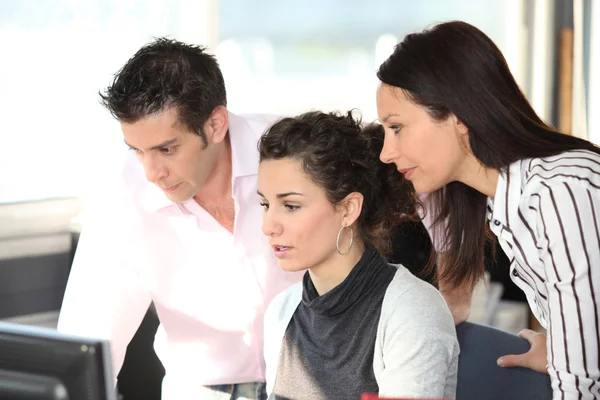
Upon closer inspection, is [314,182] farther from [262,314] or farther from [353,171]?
[262,314]

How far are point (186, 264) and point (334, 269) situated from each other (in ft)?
1.29

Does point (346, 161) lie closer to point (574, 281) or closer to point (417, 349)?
point (417, 349)

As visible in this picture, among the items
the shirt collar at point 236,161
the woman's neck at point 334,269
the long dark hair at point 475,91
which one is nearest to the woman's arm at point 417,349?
the woman's neck at point 334,269

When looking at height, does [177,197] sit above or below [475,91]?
below

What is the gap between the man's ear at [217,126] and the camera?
1.99m

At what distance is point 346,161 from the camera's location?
1772 millimetres

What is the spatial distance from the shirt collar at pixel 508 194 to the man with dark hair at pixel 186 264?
1.90 ft

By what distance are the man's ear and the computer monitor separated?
1049 millimetres

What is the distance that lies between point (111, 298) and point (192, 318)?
0.18 meters

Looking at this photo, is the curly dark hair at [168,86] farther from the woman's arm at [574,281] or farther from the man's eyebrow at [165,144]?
the woman's arm at [574,281]

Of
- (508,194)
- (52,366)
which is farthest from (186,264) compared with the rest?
(52,366)

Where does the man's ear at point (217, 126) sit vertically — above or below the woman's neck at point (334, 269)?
above

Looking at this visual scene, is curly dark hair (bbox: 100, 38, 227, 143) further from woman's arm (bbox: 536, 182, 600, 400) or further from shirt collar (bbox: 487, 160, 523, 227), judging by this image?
woman's arm (bbox: 536, 182, 600, 400)

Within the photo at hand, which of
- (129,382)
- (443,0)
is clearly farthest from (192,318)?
(443,0)
